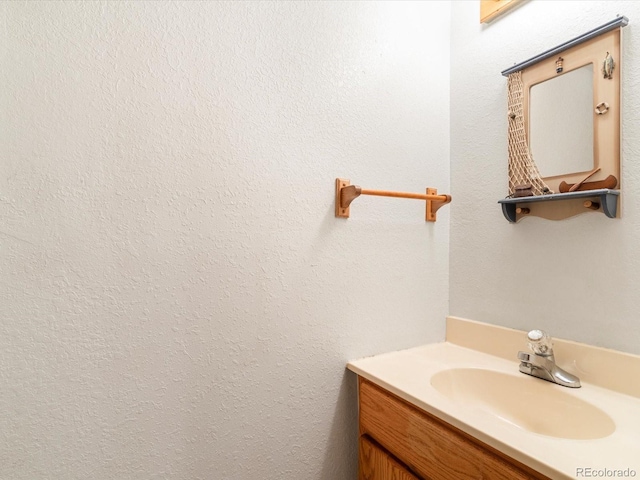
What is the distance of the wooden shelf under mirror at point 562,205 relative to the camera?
0.88 meters

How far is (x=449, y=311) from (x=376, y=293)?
1.22 feet

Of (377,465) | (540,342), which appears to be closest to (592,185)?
(540,342)

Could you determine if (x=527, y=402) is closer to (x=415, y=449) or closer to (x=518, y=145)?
(x=415, y=449)

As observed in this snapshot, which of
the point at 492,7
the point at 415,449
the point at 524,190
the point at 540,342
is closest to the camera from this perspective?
the point at 415,449

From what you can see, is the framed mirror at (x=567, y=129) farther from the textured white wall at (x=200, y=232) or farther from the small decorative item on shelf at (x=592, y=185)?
the textured white wall at (x=200, y=232)

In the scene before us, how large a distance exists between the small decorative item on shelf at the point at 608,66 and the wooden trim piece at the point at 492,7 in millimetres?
390

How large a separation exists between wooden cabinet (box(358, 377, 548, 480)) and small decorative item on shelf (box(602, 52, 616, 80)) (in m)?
0.99

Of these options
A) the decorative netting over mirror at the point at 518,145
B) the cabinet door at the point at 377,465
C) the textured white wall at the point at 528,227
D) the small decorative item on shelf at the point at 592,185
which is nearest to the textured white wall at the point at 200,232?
the cabinet door at the point at 377,465

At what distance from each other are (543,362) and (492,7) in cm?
120

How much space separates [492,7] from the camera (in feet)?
3.91

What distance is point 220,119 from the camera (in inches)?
36.0

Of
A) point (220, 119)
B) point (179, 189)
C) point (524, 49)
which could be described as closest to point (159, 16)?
point (220, 119)

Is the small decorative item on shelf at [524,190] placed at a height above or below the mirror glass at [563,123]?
below

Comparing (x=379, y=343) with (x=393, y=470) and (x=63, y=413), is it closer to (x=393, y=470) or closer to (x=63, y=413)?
(x=393, y=470)
